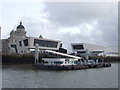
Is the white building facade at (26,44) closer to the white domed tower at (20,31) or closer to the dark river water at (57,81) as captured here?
the white domed tower at (20,31)

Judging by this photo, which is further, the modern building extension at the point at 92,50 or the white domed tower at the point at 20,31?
the white domed tower at the point at 20,31

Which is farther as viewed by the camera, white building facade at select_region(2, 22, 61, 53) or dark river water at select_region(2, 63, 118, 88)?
white building facade at select_region(2, 22, 61, 53)

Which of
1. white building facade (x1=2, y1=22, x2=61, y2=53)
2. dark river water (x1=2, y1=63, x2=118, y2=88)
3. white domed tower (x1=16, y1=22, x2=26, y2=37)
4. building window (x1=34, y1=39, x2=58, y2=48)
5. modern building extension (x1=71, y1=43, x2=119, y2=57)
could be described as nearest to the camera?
dark river water (x1=2, y1=63, x2=118, y2=88)

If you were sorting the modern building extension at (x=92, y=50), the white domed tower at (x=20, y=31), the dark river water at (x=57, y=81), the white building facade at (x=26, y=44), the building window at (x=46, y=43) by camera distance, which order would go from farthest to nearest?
the white domed tower at (x=20, y=31), the modern building extension at (x=92, y=50), the building window at (x=46, y=43), the white building facade at (x=26, y=44), the dark river water at (x=57, y=81)

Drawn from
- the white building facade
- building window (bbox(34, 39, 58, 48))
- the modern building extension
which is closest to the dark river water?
the white building facade

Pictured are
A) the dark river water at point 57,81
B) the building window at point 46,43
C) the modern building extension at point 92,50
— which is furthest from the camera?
the modern building extension at point 92,50

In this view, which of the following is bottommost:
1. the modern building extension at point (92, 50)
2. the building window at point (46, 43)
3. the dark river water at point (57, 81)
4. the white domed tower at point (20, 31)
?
the dark river water at point (57, 81)

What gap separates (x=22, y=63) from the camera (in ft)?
183

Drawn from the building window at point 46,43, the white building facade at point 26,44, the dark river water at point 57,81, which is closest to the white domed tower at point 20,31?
the white building facade at point 26,44

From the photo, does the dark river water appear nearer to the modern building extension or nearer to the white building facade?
the white building facade

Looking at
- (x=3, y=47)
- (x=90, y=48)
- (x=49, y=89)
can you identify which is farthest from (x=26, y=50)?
(x=49, y=89)

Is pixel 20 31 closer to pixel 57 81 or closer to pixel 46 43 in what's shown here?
pixel 46 43

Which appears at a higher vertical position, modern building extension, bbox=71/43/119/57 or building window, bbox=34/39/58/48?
building window, bbox=34/39/58/48

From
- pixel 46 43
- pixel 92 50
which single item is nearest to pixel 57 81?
pixel 46 43
